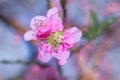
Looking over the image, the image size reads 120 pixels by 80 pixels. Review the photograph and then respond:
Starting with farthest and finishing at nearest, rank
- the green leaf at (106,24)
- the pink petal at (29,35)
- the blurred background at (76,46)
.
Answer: the blurred background at (76,46), the green leaf at (106,24), the pink petal at (29,35)

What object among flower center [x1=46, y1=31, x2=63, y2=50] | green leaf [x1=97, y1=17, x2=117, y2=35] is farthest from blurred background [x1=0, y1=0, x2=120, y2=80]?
flower center [x1=46, y1=31, x2=63, y2=50]

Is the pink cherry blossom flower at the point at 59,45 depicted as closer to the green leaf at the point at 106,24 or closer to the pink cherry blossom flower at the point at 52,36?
the pink cherry blossom flower at the point at 52,36

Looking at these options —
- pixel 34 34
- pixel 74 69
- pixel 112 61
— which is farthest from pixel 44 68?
pixel 34 34

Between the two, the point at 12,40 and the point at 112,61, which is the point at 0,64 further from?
the point at 112,61

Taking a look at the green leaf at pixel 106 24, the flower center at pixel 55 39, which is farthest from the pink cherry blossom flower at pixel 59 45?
the green leaf at pixel 106 24

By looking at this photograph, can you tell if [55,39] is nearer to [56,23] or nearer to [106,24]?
[56,23]

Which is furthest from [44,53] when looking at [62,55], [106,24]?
[106,24]
